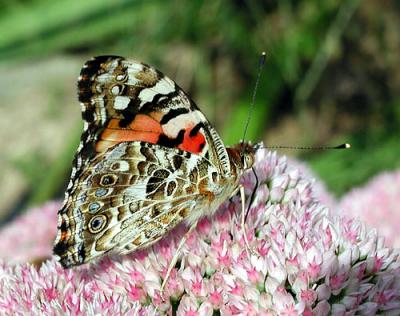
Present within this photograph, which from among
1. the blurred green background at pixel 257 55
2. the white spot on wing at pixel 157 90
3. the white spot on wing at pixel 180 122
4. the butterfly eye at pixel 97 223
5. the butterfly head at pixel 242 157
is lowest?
the butterfly eye at pixel 97 223

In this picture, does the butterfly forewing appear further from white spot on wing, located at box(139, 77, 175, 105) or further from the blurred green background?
the blurred green background

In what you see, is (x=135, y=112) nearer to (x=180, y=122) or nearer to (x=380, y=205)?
(x=180, y=122)

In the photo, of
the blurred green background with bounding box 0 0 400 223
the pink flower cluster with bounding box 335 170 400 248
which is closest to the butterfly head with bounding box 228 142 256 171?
the pink flower cluster with bounding box 335 170 400 248

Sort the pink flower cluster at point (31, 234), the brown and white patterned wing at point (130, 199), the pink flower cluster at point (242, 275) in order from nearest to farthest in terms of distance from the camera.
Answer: the pink flower cluster at point (242, 275) < the brown and white patterned wing at point (130, 199) < the pink flower cluster at point (31, 234)

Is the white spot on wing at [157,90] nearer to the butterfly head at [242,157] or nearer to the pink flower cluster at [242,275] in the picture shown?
the butterfly head at [242,157]

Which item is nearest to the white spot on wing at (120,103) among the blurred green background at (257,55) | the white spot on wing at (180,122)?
the white spot on wing at (180,122)

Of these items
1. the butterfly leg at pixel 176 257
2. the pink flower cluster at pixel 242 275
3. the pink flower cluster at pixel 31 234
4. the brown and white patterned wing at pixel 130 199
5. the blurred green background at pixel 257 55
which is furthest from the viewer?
the blurred green background at pixel 257 55

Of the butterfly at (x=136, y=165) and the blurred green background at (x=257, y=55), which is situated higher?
the blurred green background at (x=257, y=55)
